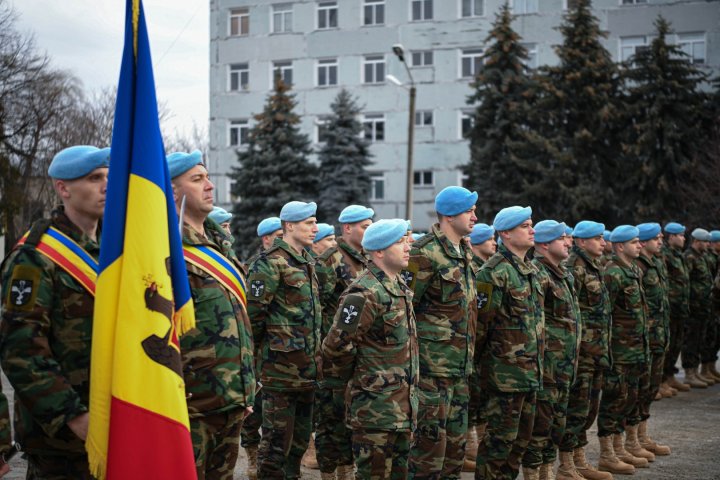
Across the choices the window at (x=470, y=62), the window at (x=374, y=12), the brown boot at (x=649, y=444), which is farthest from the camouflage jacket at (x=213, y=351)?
the window at (x=374, y=12)

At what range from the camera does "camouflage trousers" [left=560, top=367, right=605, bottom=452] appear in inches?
316

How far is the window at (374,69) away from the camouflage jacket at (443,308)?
3156 centimetres

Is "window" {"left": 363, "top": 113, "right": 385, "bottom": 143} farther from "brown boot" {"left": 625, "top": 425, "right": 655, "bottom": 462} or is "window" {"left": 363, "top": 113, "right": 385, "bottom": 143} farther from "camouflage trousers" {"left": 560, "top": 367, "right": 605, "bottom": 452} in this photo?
"camouflage trousers" {"left": 560, "top": 367, "right": 605, "bottom": 452}

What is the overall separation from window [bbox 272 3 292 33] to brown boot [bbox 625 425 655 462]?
3253cm

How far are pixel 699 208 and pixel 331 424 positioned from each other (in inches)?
837

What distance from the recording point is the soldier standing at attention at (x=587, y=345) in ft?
26.6

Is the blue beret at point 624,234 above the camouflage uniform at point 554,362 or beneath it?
above

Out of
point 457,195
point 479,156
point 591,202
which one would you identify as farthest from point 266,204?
point 457,195

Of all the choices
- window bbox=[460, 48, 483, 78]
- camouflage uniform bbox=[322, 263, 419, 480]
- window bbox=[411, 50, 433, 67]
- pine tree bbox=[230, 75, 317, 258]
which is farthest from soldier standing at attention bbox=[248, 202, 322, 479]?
window bbox=[411, 50, 433, 67]

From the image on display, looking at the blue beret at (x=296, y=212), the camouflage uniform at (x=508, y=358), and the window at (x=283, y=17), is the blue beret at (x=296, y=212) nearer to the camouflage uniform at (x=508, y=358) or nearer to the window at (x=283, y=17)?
the camouflage uniform at (x=508, y=358)

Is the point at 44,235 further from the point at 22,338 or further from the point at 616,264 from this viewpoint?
the point at 616,264

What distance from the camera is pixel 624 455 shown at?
9023 mm

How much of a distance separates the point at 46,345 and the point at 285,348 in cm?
333

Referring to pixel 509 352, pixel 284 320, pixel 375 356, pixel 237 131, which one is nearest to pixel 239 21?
pixel 237 131
